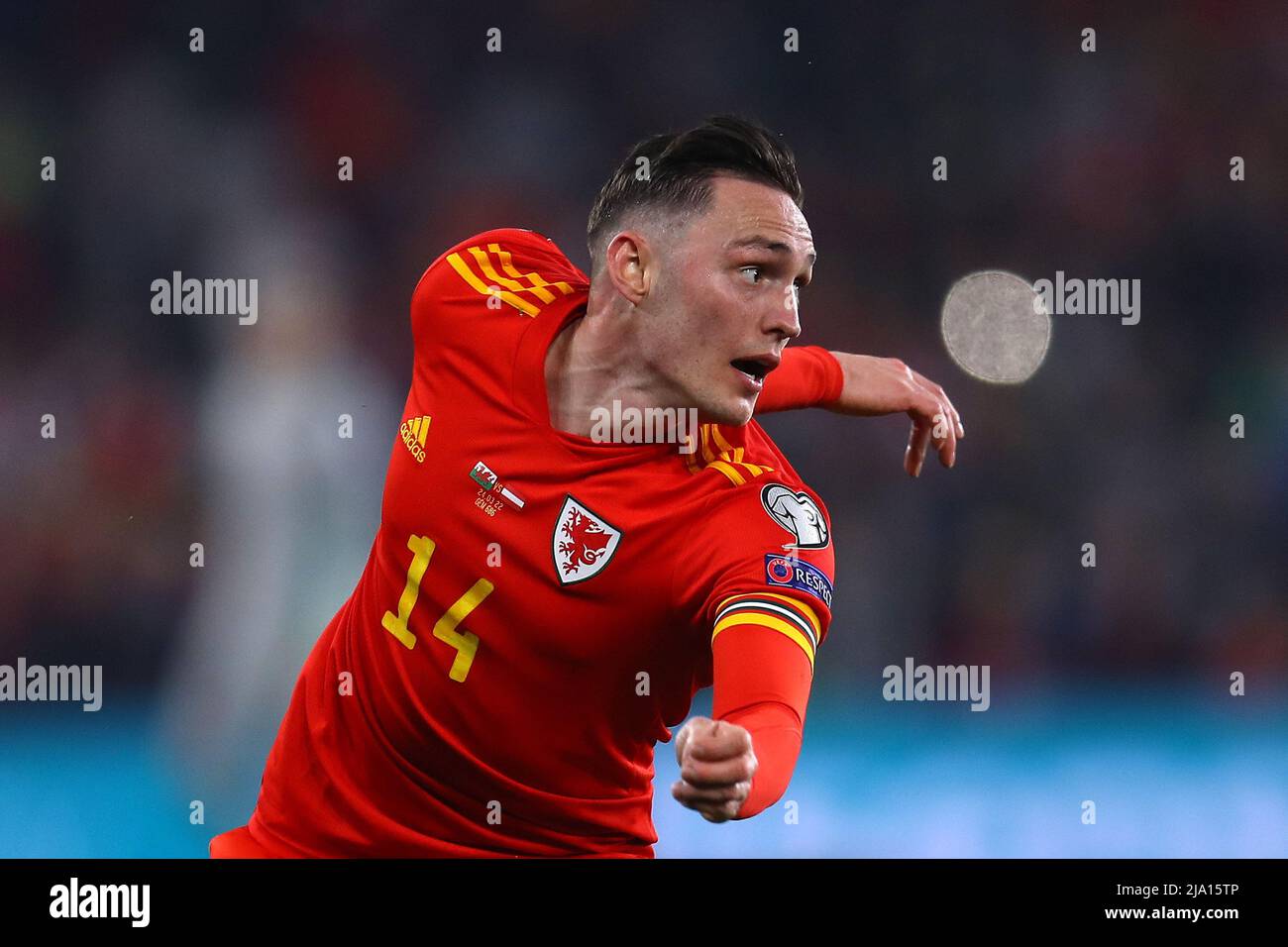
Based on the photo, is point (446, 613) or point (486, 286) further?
point (486, 286)

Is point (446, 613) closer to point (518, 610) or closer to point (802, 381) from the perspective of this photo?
point (518, 610)

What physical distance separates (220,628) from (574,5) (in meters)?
3.51

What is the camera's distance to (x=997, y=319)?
6.89 metres

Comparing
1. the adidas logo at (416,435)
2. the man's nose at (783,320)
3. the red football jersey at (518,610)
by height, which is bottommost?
the red football jersey at (518,610)

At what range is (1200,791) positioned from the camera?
5.34 m

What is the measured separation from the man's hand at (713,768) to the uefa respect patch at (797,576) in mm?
483

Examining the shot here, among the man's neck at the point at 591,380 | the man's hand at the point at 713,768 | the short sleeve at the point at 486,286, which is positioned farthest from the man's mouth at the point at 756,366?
the man's hand at the point at 713,768

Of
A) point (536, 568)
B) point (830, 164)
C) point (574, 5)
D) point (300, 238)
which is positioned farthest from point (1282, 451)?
point (536, 568)

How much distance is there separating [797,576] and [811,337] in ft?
14.8

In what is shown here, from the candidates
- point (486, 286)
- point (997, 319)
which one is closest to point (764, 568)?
point (486, 286)

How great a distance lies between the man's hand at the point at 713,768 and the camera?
1.64m

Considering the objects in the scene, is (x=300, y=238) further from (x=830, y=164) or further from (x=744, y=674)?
(x=744, y=674)

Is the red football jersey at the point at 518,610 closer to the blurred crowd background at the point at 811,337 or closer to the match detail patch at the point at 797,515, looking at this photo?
the match detail patch at the point at 797,515

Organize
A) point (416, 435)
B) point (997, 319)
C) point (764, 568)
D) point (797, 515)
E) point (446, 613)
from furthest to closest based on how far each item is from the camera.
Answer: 1. point (997, 319)
2. point (416, 435)
3. point (446, 613)
4. point (797, 515)
5. point (764, 568)
